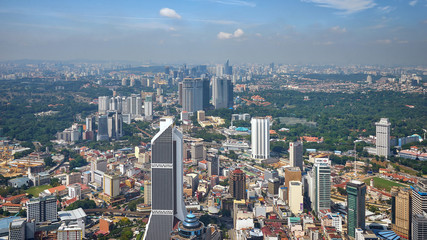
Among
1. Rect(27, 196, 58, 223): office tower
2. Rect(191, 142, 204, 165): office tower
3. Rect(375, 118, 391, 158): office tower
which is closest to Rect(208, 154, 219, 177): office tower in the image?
Rect(191, 142, 204, 165): office tower

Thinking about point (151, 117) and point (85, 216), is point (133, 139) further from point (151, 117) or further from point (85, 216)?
point (85, 216)

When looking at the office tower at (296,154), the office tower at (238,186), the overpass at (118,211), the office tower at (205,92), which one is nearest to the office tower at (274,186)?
the office tower at (238,186)

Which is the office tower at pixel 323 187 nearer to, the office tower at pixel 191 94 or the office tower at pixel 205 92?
the office tower at pixel 191 94

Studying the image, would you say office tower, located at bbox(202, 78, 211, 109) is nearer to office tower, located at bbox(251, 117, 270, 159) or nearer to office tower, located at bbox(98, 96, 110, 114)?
office tower, located at bbox(98, 96, 110, 114)

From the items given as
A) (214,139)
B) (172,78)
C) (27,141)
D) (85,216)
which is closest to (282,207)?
(85,216)

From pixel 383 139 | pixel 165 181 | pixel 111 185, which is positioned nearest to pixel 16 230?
pixel 165 181
